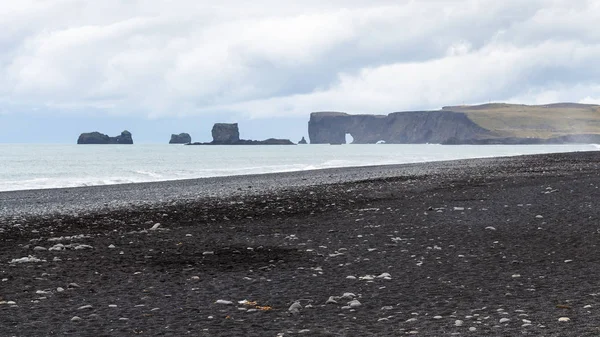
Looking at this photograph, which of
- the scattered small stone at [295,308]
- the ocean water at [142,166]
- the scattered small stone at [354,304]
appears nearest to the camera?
the scattered small stone at [295,308]

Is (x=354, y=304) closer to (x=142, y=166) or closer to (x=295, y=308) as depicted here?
(x=295, y=308)

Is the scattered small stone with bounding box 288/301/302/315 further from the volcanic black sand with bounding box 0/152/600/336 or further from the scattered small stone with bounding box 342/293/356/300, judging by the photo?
the scattered small stone with bounding box 342/293/356/300

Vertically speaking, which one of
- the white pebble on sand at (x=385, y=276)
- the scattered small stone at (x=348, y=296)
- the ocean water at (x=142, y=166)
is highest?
the ocean water at (x=142, y=166)

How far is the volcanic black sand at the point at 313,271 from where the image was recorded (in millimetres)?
8062

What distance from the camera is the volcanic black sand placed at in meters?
8.06

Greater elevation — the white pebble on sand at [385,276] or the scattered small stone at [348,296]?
the white pebble on sand at [385,276]

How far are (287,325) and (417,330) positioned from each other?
5.07 feet

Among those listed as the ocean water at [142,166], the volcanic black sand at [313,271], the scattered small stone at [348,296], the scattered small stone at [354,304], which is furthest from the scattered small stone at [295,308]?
the ocean water at [142,166]

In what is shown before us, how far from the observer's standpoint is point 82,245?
14.6 m

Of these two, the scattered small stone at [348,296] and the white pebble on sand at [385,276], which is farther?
the white pebble on sand at [385,276]

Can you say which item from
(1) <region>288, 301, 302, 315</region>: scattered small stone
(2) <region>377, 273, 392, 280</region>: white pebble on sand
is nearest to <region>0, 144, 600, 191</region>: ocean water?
(2) <region>377, 273, 392, 280</region>: white pebble on sand

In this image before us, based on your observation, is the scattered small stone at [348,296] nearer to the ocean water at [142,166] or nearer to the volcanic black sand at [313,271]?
the volcanic black sand at [313,271]

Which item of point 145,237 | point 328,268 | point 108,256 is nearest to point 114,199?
point 145,237

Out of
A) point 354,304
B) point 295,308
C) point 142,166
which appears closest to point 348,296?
point 354,304
